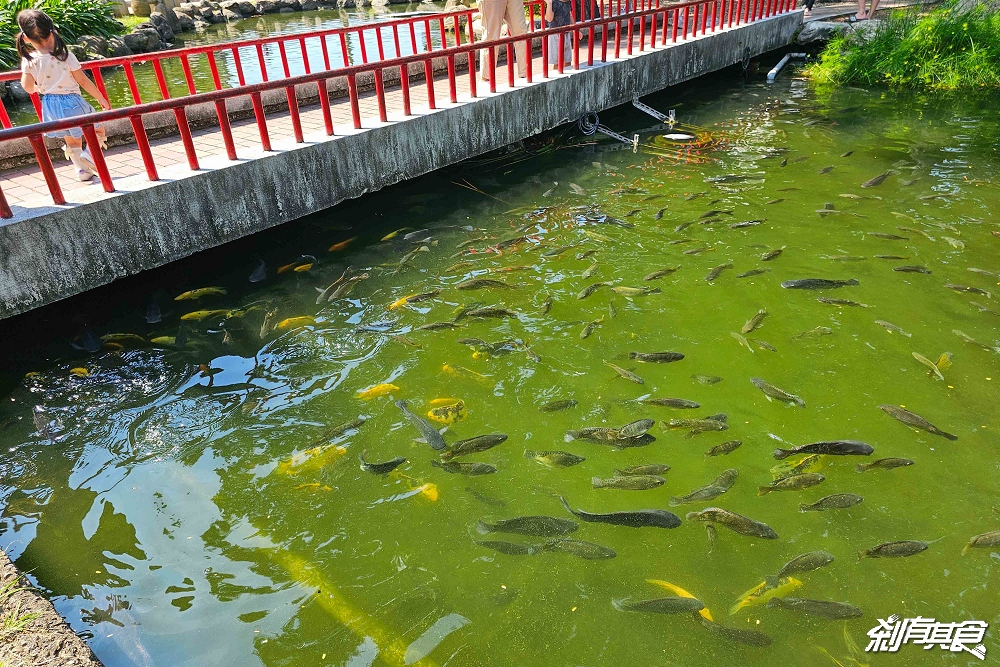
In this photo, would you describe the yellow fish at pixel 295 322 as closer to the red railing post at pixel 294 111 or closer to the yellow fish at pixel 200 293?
the yellow fish at pixel 200 293

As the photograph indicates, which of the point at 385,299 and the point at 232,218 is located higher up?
the point at 232,218

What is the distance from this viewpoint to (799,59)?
57.9 feet

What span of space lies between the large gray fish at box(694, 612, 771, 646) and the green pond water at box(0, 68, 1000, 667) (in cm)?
6

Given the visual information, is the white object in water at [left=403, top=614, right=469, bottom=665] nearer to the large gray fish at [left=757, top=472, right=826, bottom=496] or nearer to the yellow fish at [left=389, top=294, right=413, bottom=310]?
the large gray fish at [left=757, top=472, right=826, bottom=496]

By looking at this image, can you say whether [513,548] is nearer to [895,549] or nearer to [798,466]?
[798,466]

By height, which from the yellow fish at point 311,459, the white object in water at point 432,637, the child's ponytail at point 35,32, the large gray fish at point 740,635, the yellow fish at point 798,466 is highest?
the child's ponytail at point 35,32

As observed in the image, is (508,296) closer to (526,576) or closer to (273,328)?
(273,328)

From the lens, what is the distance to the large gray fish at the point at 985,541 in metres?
3.76

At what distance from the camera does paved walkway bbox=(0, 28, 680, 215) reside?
21.1ft

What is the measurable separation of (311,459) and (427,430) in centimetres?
85

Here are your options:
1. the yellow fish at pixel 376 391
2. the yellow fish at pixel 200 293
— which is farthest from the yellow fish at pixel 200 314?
the yellow fish at pixel 376 391

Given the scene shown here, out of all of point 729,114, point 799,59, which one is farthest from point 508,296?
point 799,59

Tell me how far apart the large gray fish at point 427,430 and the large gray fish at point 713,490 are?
1663mm

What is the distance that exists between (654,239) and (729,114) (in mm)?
6983
